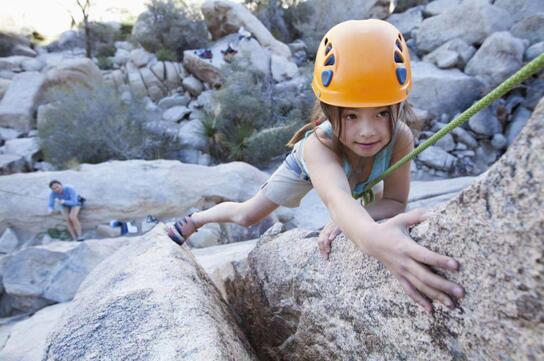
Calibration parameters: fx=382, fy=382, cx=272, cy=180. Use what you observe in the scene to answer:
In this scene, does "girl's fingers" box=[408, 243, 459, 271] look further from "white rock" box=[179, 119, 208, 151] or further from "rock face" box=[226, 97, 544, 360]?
"white rock" box=[179, 119, 208, 151]

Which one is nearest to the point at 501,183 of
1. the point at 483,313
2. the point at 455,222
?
the point at 455,222

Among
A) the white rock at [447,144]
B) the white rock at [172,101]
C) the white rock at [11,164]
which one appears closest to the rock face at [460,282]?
the white rock at [447,144]

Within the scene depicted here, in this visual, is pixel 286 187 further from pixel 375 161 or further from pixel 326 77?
pixel 326 77

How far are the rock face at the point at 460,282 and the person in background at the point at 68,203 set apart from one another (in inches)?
222

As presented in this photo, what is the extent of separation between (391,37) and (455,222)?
26.7 inches

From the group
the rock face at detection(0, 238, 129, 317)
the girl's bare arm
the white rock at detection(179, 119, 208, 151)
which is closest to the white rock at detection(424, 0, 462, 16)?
the white rock at detection(179, 119, 208, 151)

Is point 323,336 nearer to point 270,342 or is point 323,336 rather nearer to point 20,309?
point 270,342

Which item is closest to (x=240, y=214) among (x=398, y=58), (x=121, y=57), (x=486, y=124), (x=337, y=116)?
(x=337, y=116)

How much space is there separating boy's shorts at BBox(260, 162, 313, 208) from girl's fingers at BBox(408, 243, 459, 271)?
3.61 feet

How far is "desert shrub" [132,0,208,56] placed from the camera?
15164mm

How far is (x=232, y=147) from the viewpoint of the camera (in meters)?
8.95

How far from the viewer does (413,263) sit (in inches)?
34.8

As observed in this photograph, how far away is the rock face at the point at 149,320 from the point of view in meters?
1.09

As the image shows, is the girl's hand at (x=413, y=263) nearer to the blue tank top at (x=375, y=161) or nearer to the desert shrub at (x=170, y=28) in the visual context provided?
the blue tank top at (x=375, y=161)
